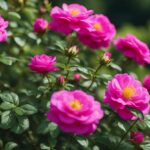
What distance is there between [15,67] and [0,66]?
138 mm

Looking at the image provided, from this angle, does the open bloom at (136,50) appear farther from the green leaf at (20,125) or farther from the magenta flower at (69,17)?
the green leaf at (20,125)

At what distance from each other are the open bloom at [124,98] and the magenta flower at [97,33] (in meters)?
0.36

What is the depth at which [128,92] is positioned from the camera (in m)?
1.92

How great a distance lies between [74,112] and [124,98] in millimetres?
270

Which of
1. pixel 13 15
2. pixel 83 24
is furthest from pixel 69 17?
pixel 13 15

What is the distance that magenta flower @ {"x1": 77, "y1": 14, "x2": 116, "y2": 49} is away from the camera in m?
2.24

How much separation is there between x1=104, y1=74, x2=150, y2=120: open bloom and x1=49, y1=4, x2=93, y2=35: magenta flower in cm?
34

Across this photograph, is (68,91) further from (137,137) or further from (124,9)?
(124,9)

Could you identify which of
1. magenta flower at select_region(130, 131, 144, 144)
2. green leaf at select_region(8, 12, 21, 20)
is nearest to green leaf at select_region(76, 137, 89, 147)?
magenta flower at select_region(130, 131, 144, 144)

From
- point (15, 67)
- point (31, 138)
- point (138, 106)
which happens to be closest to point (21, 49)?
point (15, 67)

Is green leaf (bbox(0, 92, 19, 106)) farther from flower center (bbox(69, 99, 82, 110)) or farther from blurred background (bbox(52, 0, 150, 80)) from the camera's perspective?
blurred background (bbox(52, 0, 150, 80))

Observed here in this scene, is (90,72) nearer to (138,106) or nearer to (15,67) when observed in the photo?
(138,106)

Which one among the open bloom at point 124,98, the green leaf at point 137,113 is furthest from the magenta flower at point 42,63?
the green leaf at point 137,113

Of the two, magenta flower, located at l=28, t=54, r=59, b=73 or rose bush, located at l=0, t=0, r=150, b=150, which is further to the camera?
magenta flower, located at l=28, t=54, r=59, b=73
